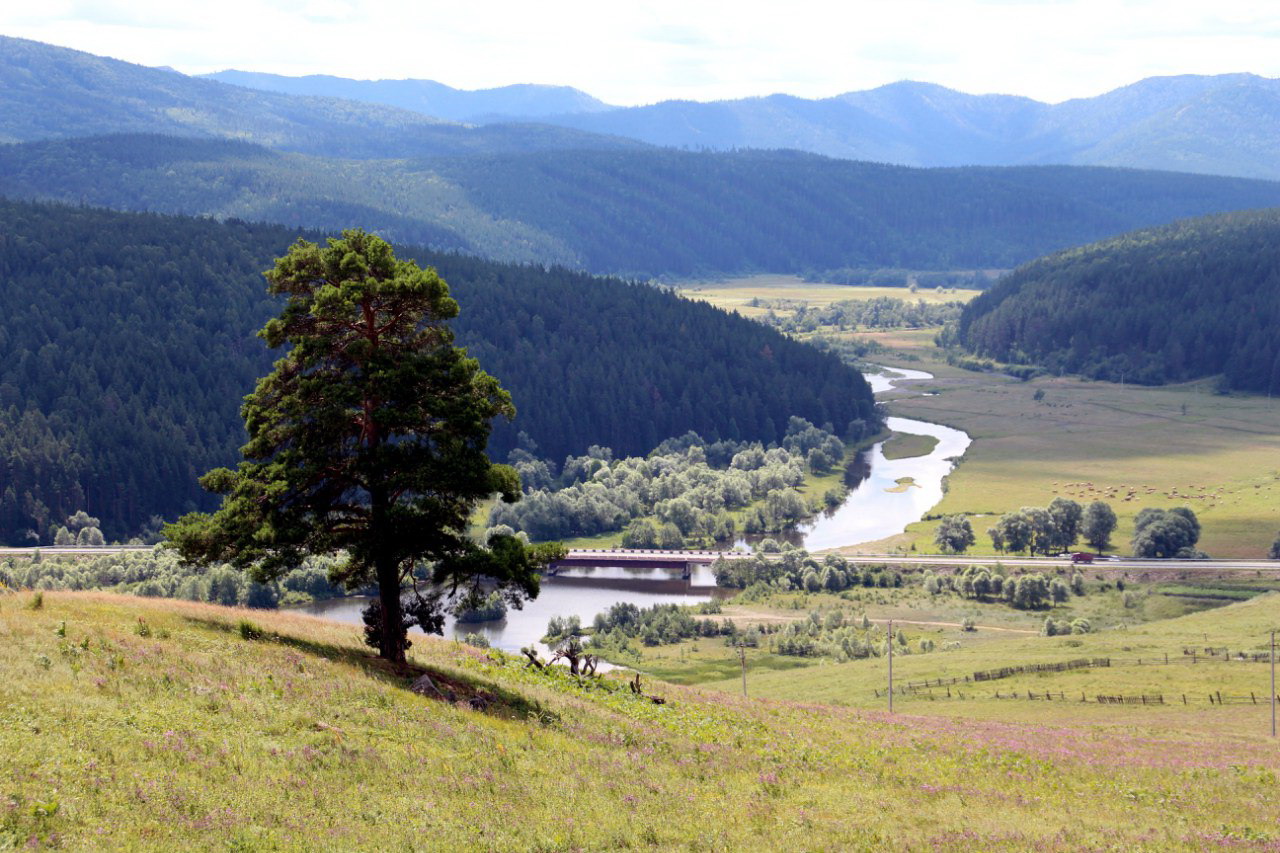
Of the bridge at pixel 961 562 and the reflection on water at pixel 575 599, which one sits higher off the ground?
the bridge at pixel 961 562

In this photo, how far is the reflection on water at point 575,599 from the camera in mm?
122938

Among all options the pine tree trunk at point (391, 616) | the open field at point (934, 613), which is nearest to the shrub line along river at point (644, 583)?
the open field at point (934, 613)

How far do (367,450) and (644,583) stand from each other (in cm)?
10378

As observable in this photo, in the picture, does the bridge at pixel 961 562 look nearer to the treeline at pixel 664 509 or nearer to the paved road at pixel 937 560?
the paved road at pixel 937 560

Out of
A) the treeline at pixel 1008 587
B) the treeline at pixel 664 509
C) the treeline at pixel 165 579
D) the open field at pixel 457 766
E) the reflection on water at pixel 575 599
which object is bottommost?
the treeline at pixel 165 579

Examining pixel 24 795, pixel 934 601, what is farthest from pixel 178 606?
pixel 934 601

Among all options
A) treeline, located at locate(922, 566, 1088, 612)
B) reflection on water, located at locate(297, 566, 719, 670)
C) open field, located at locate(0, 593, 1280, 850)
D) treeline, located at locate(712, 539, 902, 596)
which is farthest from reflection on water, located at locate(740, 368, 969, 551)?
open field, located at locate(0, 593, 1280, 850)

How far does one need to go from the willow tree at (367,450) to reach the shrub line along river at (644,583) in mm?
62209

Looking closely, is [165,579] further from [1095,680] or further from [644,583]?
[1095,680]

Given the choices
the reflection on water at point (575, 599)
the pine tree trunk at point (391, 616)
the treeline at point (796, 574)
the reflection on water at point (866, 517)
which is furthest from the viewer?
the reflection on water at point (866, 517)

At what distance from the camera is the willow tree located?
1805 inches

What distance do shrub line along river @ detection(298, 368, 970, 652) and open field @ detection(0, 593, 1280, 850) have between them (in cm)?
6281

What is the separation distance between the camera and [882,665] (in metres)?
96.6

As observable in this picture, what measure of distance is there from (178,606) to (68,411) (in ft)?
527
